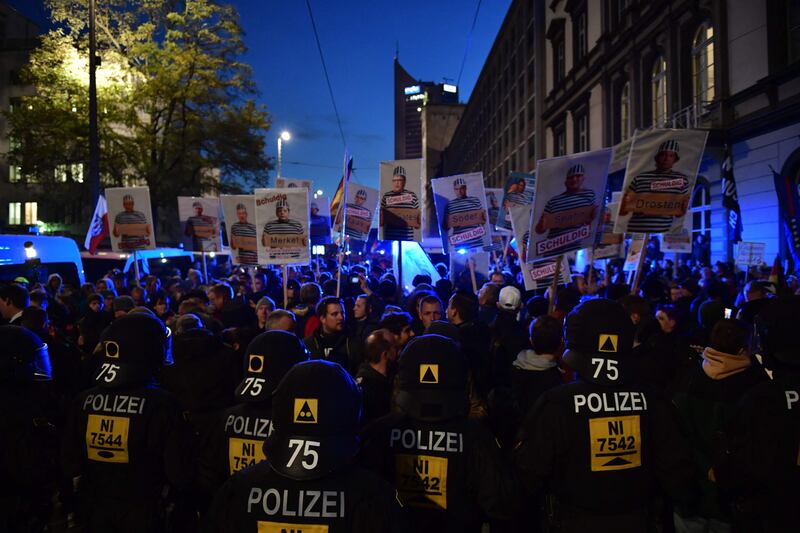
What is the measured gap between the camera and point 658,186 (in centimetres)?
684

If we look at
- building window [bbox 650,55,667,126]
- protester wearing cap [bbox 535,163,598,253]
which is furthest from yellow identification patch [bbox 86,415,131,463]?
building window [bbox 650,55,667,126]

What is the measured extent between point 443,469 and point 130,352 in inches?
72.9

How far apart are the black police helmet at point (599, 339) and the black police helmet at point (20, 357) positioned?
3131mm

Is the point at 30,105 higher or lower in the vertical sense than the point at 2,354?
higher

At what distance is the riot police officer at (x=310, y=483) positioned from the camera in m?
2.04

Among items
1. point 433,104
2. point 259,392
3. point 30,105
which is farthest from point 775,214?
point 433,104

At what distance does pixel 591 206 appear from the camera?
6895 millimetres

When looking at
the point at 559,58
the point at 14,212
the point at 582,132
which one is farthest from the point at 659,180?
the point at 14,212

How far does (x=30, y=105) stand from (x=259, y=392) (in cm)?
2924

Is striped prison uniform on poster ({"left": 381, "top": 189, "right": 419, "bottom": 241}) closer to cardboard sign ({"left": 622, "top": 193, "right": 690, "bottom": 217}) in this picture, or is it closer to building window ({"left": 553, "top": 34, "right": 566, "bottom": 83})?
cardboard sign ({"left": 622, "top": 193, "right": 690, "bottom": 217})

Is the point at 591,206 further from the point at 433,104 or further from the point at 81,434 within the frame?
the point at 433,104

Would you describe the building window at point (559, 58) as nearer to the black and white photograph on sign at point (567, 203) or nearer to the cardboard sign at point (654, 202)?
the cardboard sign at point (654, 202)

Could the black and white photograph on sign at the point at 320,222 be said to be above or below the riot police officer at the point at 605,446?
above

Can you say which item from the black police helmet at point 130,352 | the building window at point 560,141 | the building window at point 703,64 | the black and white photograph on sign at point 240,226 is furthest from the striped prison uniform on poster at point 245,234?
the building window at point 560,141
